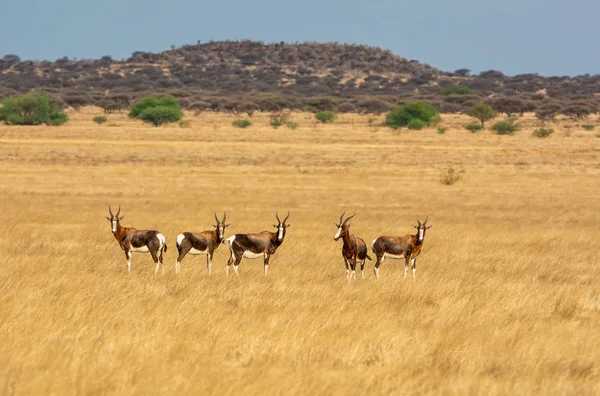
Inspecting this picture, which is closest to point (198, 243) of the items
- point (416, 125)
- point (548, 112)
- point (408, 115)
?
point (416, 125)

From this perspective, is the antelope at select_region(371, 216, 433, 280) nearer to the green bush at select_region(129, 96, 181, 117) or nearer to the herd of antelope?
the herd of antelope

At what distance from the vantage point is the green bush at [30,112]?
244 ft

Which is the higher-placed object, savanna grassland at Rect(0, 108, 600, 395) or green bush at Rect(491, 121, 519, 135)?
savanna grassland at Rect(0, 108, 600, 395)

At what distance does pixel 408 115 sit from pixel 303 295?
67.8 meters

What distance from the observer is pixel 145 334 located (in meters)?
10.5

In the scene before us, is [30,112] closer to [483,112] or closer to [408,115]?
[408,115]

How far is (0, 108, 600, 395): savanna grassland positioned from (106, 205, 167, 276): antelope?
1.49ft

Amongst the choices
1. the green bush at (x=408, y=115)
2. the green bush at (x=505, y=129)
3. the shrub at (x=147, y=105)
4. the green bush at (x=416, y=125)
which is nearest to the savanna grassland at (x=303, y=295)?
the green bush at (x=505, y=129)

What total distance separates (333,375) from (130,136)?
174 ft

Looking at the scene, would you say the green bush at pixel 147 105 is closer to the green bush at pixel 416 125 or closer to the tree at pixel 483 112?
the green bush at pixel 416 125

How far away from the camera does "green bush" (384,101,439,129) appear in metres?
79.3

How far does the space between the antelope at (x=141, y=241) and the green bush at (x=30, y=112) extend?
61306 millimetres

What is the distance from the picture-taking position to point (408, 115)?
8012 cm

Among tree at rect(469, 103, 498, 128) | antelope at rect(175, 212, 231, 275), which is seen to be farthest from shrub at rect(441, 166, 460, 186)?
tree at rect(469, 103, 498, 128)
